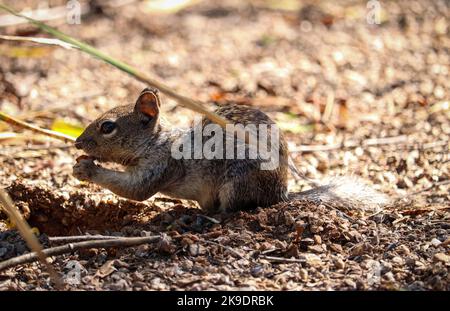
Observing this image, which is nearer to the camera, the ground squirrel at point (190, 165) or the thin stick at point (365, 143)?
the ground squirrel at point (190, 165)

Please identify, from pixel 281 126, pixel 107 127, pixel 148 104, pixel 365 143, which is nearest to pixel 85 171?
pixel 107 127

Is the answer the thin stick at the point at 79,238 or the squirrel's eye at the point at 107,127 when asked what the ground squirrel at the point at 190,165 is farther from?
the thin stick at the point at 79,238

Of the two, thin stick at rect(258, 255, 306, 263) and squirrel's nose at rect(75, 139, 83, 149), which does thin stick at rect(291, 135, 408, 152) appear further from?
thin stick at rect(258, 255, 306, 263)

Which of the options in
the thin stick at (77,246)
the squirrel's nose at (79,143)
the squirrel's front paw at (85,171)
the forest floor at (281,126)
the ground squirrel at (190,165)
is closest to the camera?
the thin stick at (77,246)

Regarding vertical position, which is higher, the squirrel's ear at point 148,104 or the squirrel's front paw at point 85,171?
the squirrel's ear at point 148,104

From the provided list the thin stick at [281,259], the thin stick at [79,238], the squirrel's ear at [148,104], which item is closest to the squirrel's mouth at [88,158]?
the squirrel's ear at [148,104]

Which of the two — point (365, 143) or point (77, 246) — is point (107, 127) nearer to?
point (77, 246)
